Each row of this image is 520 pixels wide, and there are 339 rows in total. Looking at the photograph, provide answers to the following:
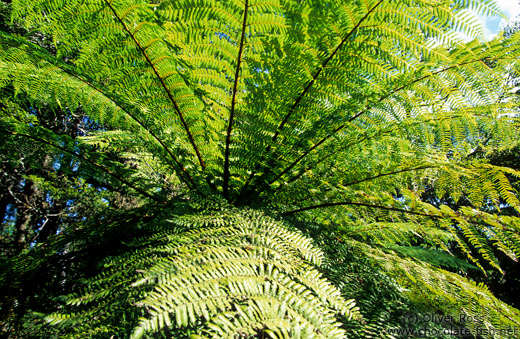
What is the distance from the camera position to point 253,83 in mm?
959

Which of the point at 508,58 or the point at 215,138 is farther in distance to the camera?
the point at 215,138

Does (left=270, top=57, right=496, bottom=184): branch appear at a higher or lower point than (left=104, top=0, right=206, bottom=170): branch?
lower

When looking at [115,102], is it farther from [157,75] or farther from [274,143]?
[274,143]

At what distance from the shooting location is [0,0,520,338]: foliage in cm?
61

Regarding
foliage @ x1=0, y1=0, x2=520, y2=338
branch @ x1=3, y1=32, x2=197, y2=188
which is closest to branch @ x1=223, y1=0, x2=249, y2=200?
foliage @ x1=0, y1=0, x2=520, y2=338

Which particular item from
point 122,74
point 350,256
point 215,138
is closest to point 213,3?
point 122,74

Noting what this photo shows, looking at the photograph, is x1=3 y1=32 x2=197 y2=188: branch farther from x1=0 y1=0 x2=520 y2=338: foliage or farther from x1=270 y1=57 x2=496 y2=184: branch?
x1=270 y1=57 x2=496 y2=184: branch

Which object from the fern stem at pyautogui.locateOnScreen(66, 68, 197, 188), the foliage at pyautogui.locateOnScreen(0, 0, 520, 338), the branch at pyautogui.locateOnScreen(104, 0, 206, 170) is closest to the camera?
the foliage at pyautogui.locateOnScreen(0, 0, 520, 338)

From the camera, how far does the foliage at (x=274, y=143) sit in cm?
61

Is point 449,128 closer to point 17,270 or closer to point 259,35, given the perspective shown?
point 259,35

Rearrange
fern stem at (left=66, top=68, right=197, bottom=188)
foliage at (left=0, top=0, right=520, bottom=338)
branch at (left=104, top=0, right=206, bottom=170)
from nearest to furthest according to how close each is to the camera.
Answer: foliage at (left=0, top=0, right=520, bottom=338), branch at (left=104, top=0, right=206, bottom=170), fern stem at (left=66, top=68, right=197, bottom=188)

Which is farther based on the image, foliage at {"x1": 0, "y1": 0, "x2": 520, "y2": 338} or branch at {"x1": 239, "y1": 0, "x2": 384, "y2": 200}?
branch at {"x1": 239, "y1": 0, "x2": 384, "y2": 200}

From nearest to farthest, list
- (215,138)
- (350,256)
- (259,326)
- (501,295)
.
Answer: (259,326), (350,256), (215,138), (501,295)

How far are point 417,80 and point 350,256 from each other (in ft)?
2.25
